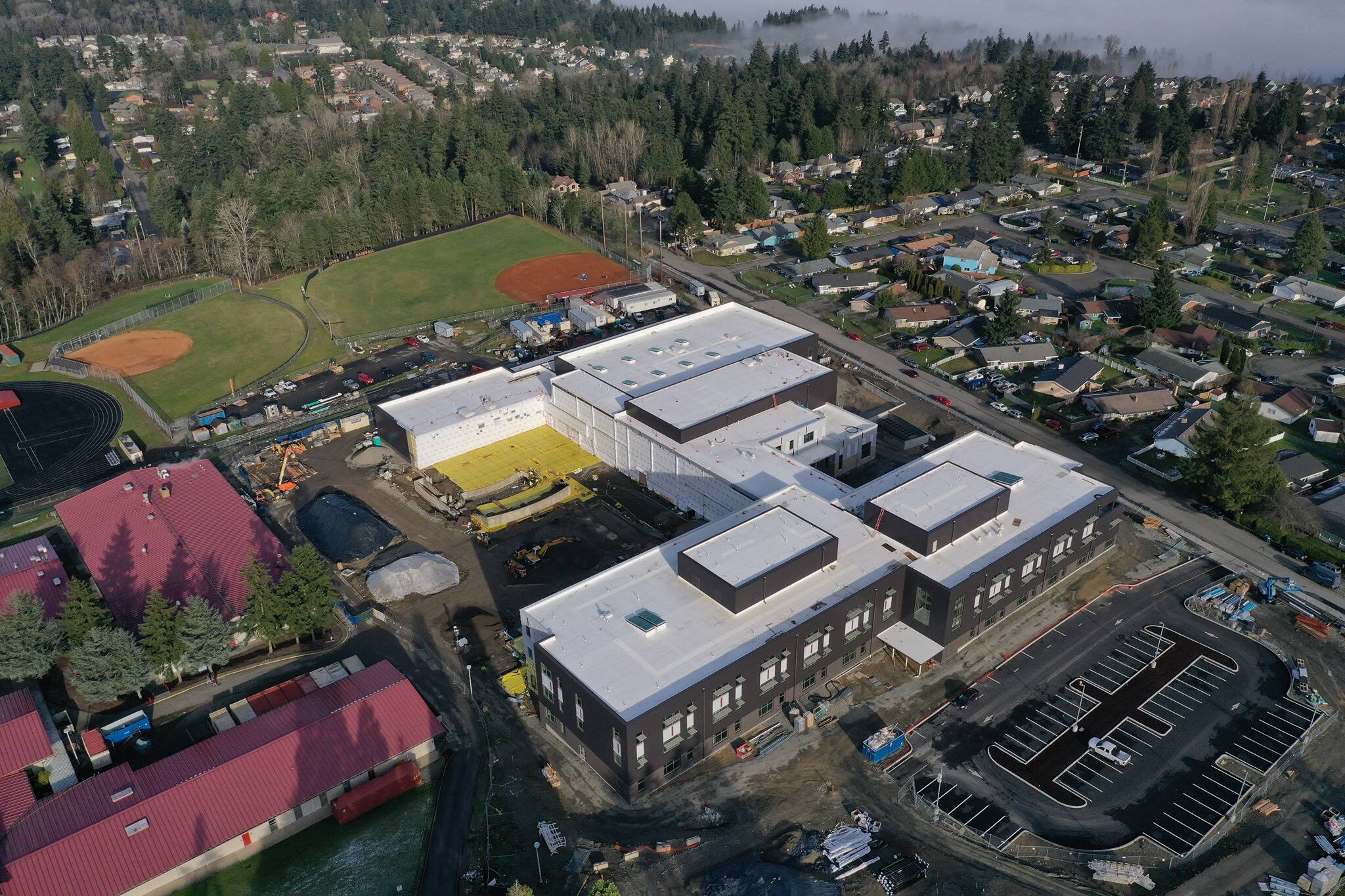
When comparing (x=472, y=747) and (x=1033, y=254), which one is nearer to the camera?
(x=472, y=747)

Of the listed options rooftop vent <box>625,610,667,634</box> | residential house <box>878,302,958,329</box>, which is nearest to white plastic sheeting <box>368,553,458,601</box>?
rooftop vent <box>625,610,667,634</box>

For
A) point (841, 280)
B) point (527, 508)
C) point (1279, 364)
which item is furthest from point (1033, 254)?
point (527, 508)

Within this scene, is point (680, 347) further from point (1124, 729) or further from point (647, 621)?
point (1124, 729)

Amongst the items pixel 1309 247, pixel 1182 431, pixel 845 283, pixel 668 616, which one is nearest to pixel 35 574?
pixel 668 616

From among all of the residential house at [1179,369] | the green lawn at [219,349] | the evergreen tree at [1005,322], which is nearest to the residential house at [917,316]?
the evergreen tree at [1005,322]

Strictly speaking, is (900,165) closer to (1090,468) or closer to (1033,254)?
(1033,254)

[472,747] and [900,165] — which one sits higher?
[900,165]
